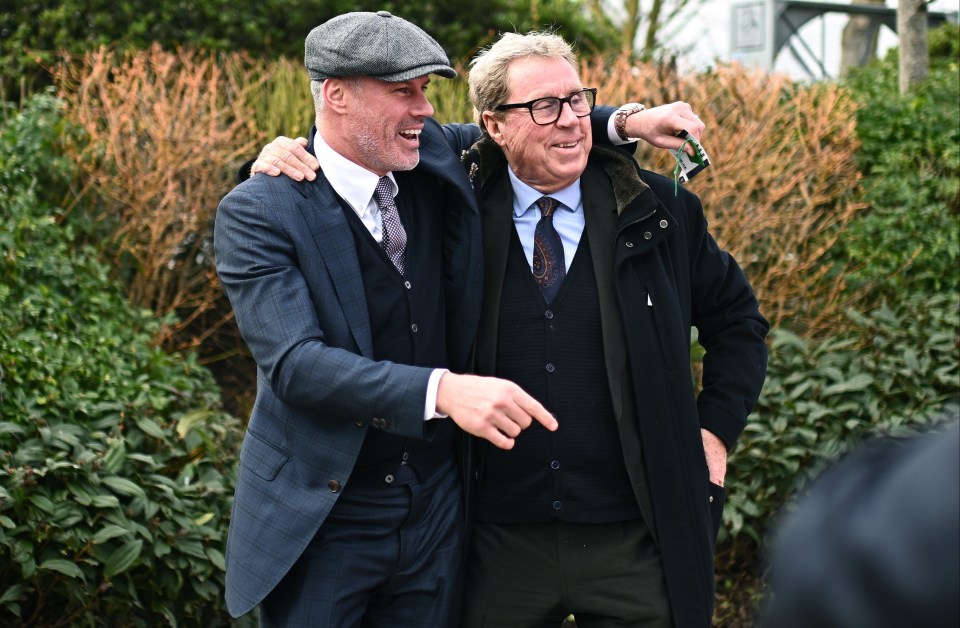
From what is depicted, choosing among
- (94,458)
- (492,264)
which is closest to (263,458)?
(492,264)

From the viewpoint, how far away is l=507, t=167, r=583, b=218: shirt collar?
3.26 meters

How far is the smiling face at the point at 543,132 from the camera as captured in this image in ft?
10.5

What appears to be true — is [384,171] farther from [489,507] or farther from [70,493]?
[70,493]

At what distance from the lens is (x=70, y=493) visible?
400cm

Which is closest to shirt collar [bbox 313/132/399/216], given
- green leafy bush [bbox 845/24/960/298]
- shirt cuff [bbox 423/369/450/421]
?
shirt cuff [bbox 423/369/450/421]

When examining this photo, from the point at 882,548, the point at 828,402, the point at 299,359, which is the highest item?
the point at 882,548

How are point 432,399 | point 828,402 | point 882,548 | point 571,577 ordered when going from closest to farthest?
point 882,548 < point 432,399 < point 571,577 < point 828,402

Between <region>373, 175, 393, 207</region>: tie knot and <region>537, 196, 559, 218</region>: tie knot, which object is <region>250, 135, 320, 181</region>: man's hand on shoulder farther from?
<region>537, 196, 559, 218</region>: tie knot

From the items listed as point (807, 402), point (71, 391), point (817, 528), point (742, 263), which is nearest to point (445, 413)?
point (817, 528)

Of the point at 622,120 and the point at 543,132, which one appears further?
the point at 622,120

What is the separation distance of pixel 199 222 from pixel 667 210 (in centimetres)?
370

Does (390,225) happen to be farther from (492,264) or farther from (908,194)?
(908,194)

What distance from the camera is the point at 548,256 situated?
10.5 feet

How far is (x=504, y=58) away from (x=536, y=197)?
A: 375 millimetres
